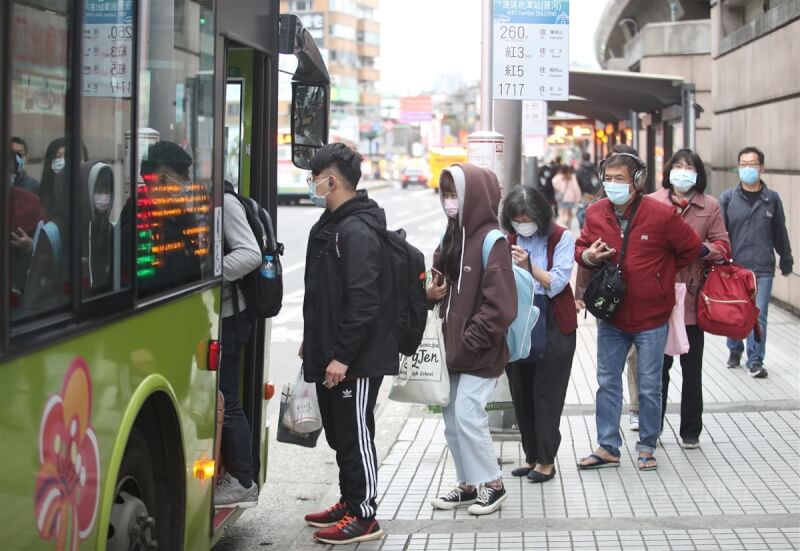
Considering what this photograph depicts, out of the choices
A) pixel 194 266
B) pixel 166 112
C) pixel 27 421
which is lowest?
pixel 27 421

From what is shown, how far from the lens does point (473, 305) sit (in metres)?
6.21

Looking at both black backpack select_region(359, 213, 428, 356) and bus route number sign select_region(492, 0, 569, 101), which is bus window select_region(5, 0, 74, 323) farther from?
bus route number sign select_region(492, 0, 569, 101)

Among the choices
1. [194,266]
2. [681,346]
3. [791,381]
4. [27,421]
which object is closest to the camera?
[27,421]

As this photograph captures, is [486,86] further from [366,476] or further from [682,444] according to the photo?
[366,476]

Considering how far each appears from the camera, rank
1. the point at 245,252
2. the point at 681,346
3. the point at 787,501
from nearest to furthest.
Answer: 1. the point at 245,252
2. the point at 787,501
3. the point at 681,346

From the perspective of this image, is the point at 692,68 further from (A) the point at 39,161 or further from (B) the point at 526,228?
(A) the point at 39,161

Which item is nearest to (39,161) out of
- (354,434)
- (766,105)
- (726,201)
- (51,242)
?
(51,242)

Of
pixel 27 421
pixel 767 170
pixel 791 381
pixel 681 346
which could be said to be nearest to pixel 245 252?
pixel 27 421

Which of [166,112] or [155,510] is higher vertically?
[166,112]

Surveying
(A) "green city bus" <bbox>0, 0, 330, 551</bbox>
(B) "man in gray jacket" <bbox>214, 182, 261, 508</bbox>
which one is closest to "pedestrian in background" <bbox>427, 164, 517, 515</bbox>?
(B) "man in gray jacket" <bbox>214, 182, 261, 508</bbox>

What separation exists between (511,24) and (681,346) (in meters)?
2.63

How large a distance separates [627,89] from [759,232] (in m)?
7.60

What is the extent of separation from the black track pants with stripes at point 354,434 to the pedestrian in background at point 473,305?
0.56 metres

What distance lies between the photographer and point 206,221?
493cm
